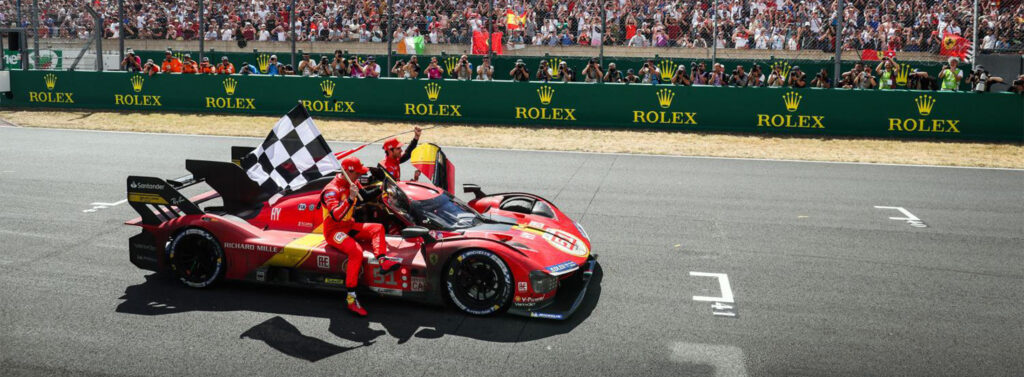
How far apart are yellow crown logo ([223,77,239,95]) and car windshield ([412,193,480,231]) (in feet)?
55.0

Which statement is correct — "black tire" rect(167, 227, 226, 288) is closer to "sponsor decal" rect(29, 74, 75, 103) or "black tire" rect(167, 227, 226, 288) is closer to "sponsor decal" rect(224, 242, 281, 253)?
"sponsor decal" rect(224, 242, 281, 253)

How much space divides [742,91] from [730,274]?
41.4ft

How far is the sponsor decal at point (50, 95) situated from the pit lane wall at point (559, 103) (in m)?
0.03

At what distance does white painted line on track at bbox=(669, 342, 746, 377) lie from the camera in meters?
6.61

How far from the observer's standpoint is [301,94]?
2341cm

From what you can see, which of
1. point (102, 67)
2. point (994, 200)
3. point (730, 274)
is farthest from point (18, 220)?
point (102, 67)

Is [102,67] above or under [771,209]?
above

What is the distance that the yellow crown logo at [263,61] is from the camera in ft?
90.9

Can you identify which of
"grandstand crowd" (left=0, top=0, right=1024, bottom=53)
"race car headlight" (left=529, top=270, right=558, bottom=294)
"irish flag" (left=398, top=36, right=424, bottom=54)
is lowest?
"race car headlight" (left=529, top=270, right=558, bottom=294)

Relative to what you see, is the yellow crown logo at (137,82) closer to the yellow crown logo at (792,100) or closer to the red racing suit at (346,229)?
the yellow crown logo at (792,100)

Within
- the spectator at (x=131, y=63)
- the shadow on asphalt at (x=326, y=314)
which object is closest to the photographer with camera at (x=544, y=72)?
the spectator at (x=131, y=63)

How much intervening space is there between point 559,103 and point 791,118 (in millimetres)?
5522

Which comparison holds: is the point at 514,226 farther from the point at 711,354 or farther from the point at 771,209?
the point at 771,209

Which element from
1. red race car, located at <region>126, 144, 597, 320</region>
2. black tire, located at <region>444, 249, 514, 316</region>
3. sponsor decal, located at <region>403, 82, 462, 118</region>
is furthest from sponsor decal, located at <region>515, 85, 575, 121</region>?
black tire, located at <region>444, 249, 514, 316</region>
